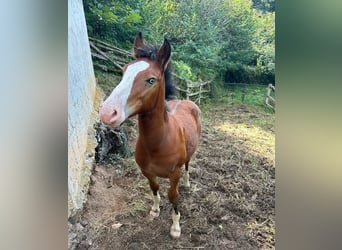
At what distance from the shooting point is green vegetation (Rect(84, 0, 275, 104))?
139 cm

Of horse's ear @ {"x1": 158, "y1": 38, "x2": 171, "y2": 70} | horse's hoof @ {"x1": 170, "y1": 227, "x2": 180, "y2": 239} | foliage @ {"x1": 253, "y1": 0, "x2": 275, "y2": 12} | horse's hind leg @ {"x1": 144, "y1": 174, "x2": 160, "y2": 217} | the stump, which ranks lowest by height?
horse's hoof @ {"x1": 170, "y1": 227, "x2": 180, "y2": 239}

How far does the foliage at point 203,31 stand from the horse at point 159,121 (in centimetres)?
8

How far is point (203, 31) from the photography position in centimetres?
143

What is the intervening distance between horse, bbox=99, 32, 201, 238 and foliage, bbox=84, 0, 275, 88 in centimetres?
8

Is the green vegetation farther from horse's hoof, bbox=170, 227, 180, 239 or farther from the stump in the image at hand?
horse's hoof, bbox=170, 227, 180, 239

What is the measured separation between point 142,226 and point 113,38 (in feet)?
2.70

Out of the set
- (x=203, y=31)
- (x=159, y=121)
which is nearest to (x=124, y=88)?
(x=159, y=121)

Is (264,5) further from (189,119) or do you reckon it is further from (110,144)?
(110,144)

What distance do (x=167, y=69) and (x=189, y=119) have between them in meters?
0.23

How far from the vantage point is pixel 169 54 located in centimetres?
138

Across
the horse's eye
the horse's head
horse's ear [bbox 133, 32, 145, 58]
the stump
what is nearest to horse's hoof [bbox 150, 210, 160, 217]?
the stump

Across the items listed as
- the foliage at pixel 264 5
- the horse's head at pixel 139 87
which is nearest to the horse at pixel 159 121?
the horse's head at pixel 139 87
